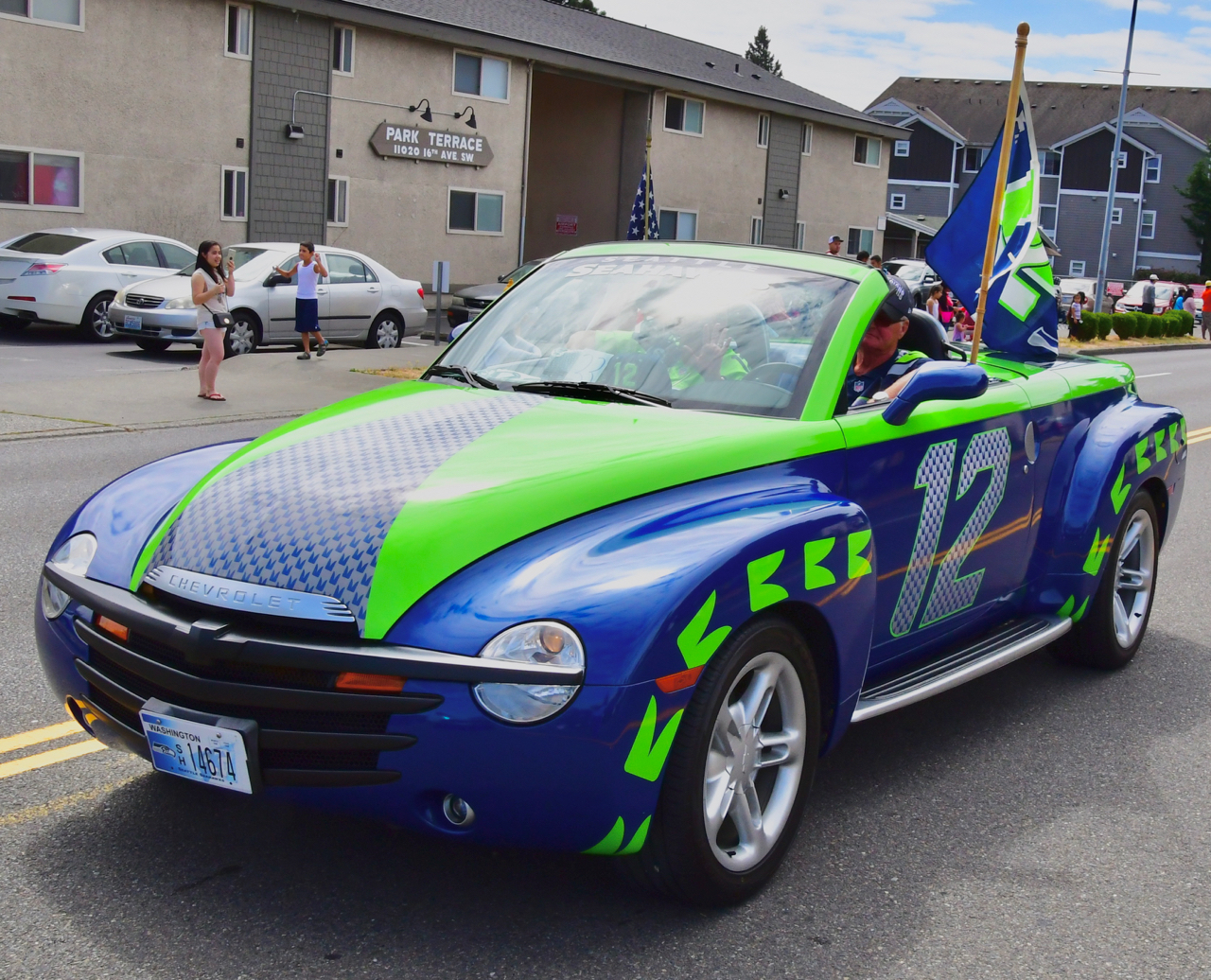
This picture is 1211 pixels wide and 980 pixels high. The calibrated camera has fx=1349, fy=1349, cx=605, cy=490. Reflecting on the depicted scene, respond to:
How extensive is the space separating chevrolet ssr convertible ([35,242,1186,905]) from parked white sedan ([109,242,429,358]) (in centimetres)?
1516

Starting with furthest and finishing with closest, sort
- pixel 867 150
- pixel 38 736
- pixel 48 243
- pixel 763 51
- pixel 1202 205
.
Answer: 1. pixel 763 51
2. pixel 1202 205
3. pixel 867 150
4. pixel 48 243
5. pixel 38 736

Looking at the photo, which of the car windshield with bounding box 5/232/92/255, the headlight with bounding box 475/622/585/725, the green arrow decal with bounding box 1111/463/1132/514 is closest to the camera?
the headlight with bounding box 475/622/585/725

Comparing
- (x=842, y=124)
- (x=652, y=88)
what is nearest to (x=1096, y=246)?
(x=842, y=124)

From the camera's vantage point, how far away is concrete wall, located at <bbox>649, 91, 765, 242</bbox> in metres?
38.9

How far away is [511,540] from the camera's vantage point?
124 inches

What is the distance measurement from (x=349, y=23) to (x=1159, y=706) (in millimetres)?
27986

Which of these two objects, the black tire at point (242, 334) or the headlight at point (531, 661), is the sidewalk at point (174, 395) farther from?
the headlight at point (531, 661)

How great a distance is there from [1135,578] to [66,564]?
438 cm

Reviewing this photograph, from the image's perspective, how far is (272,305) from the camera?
19.6 meters

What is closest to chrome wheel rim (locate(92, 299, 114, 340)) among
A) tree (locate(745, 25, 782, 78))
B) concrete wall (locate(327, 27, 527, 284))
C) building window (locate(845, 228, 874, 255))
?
concrete wall (locate(327, 27, 527, 284))

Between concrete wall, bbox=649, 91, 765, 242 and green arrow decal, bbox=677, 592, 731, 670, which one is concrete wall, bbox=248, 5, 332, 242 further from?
green arrow decal, bbox=677, 592, 731, 670

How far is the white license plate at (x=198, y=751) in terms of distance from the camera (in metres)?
2.95

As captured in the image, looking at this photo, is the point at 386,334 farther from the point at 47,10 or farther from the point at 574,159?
the point at 574,159

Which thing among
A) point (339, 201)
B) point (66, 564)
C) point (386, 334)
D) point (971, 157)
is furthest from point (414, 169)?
point (971, 157)
